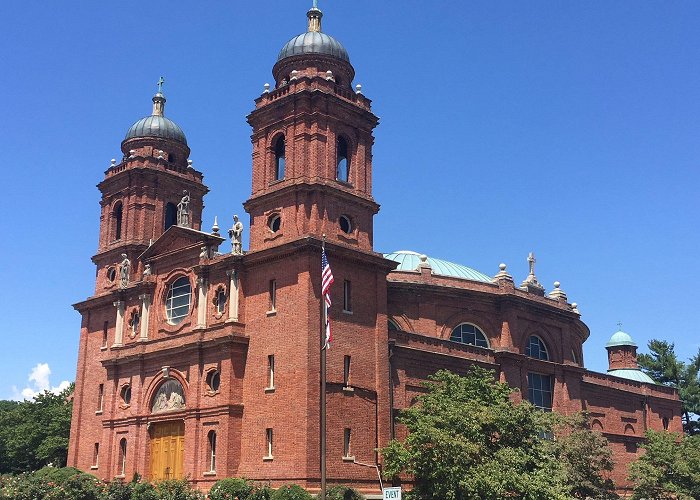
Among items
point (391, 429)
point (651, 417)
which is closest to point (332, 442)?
point (391, 429)

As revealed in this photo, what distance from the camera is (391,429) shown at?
4312cm

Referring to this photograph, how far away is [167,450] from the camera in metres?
46.2

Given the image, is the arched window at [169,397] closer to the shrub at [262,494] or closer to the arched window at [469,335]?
the shrub at [262,494]

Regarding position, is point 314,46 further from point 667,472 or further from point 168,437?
point 667,472

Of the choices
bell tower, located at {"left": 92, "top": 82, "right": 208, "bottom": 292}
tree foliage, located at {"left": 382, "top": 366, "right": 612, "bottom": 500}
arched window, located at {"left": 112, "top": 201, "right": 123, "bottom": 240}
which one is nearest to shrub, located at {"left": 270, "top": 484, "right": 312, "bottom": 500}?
tree foliage, located at {"left": 382, "top": 366, "right": 612, "bottom": 500}

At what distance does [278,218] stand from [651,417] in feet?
132

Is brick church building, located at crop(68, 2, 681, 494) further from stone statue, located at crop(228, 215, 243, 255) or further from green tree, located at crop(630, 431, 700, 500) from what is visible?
green tree, located at crop(630, 431, 700, 500)

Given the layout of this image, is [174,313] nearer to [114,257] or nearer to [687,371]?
[114,257]

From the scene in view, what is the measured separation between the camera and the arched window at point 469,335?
53.5 metres

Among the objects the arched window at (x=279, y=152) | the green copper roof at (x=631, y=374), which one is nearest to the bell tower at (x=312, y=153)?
the arched window at (x=279, y=152)

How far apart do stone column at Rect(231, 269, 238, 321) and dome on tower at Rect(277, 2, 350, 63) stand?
13488 millimetres

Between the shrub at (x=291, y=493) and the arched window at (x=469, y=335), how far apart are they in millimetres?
19004

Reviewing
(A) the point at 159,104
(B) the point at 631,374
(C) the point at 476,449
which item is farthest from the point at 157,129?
(B) the point at 631,374

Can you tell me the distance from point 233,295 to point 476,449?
15350 mm
